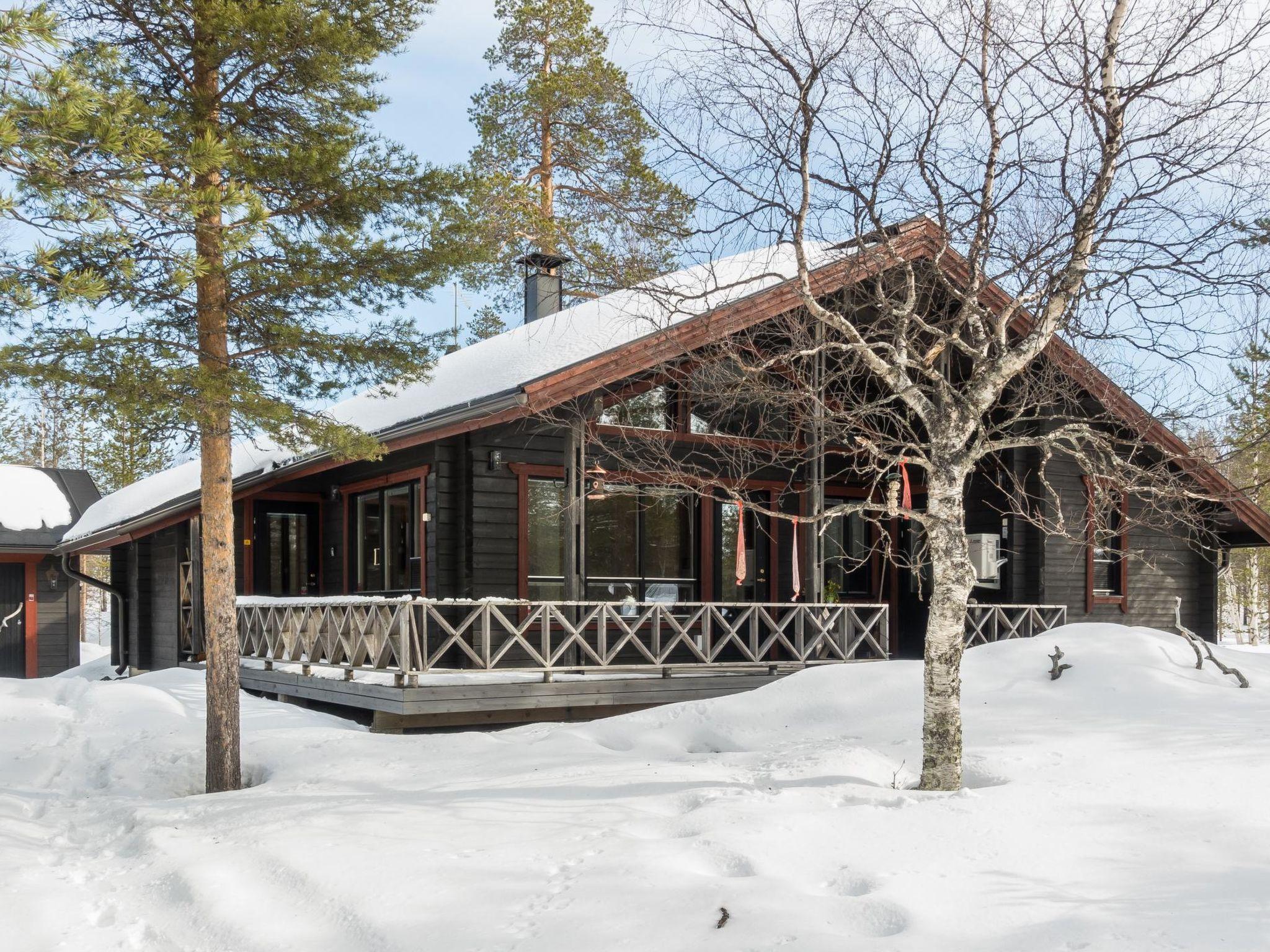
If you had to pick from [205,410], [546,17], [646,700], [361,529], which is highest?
[546,17]

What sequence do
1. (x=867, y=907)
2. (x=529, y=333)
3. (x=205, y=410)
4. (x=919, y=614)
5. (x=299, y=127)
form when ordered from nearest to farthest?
1. (x=867, y=907)
2. (x=205, y=410)
3. (x=299, y=127)
4. (x=529, y=333)
5. (x=919, y=614)

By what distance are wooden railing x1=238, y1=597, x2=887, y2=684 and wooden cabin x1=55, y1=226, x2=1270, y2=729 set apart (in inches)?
1.6

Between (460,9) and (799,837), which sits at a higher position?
(460,9)

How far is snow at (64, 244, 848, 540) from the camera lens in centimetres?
1023

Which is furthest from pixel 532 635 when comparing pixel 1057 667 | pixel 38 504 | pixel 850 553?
pixel 38 504

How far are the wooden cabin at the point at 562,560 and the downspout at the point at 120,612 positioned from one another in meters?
3.11

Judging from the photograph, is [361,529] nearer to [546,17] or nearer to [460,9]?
[460,9]

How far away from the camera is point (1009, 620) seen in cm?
1551

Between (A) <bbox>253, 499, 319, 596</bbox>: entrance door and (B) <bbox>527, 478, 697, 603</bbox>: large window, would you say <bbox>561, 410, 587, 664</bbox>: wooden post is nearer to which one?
(B) <bbox>527, 478, 697, 603</bbox>: large window

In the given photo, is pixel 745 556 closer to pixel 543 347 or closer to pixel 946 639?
pixel 543 347

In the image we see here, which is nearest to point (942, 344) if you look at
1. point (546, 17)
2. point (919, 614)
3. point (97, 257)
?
point (97, 257)

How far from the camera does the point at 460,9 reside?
1024cm

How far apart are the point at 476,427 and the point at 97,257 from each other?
3.76m

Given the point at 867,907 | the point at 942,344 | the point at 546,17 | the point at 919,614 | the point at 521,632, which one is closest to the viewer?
the point at 867,907
